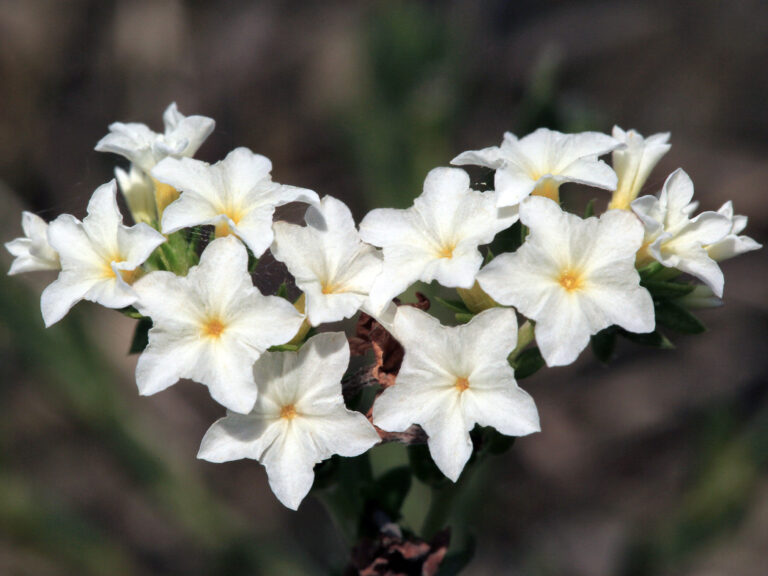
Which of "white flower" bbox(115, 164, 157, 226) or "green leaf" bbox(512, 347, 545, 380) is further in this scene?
"white flower" bbox(115, 164, 157, 226)

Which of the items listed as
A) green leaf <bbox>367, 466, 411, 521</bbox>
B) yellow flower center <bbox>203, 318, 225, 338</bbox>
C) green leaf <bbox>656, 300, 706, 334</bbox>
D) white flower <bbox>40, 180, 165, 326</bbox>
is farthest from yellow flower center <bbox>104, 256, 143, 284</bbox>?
green leaf <bbox>656, 300, 706, 334</bbox>

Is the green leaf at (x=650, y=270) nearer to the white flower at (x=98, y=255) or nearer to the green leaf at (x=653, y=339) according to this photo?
the green leaf at (x=653, y=339)

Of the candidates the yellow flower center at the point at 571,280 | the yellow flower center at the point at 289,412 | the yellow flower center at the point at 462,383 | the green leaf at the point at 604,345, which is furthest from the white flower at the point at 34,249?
the green leaf at the point at 604,345

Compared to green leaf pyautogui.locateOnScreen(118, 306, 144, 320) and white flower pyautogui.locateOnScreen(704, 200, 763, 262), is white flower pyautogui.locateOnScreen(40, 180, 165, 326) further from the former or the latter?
white flower pyautogui.locateOnScreen(704, 200, 763, 262)

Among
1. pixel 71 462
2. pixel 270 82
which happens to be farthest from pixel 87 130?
pixel 71 462

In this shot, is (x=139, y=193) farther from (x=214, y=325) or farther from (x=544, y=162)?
(x=544, y=162)

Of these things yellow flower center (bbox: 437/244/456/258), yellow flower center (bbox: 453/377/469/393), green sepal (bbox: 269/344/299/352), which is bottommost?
green sepal (bbox: 269/344/299/352)

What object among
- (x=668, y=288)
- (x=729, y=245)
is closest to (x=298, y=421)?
(x=668, y=288)
